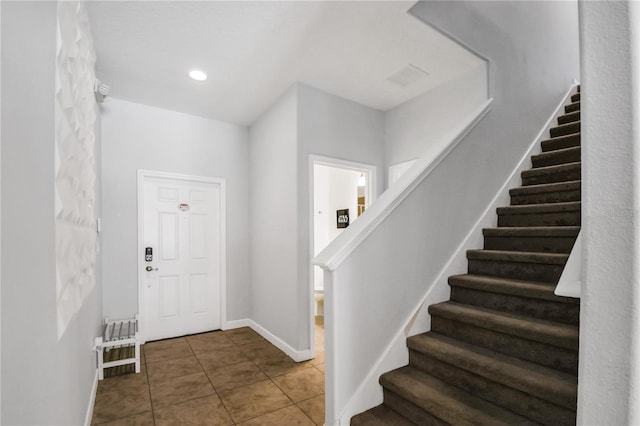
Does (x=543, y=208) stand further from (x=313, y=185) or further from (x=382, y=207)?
(x=313, y=185)

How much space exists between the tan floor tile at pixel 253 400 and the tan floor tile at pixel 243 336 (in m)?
1.05

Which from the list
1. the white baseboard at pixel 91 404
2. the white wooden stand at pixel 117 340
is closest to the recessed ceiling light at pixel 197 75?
the white wooden stand at pixel 117 340

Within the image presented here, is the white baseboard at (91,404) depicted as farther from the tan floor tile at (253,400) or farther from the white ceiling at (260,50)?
the white ceiling at (260,50)

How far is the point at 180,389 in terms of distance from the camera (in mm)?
2449

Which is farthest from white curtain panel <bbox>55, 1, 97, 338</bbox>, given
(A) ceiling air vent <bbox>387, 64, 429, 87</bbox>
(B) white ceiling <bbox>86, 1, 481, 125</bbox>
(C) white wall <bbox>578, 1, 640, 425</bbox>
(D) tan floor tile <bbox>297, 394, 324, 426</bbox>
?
(A) ceiling air vent <bbox>387, 64, 429, 87</bbox>

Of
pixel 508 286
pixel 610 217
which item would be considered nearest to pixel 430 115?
pixel 508 286

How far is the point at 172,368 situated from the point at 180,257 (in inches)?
53.9

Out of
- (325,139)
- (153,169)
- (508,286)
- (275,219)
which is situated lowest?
(508,286)

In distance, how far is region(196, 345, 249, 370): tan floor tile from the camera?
2898 millimetres

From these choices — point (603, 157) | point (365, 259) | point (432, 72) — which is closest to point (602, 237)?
point (603, 157)

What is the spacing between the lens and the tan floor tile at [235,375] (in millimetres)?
2514

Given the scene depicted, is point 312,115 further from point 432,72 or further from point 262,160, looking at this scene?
point 432,72

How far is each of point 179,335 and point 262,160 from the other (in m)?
2.45

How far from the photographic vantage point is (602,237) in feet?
2.27
